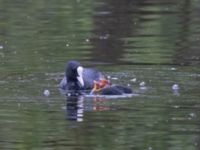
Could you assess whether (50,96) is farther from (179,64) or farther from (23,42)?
(23,42)

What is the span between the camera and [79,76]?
54.1ft

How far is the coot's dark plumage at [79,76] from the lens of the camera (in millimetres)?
16297

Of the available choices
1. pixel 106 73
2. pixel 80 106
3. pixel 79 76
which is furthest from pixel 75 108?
pixel 106 73

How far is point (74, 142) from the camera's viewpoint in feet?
40.7

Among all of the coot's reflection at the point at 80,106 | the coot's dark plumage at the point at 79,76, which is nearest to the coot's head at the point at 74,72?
the coot's dark plumage at the point at 79,76

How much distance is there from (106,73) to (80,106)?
7.79ft

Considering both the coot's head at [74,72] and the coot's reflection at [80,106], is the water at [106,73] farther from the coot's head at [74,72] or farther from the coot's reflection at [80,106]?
the coot's head at [74,72]

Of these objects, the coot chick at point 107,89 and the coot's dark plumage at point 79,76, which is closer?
the coot chick at point 107,89

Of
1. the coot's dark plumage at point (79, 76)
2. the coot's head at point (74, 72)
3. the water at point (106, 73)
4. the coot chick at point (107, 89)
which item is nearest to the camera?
the water at point (106, 73)

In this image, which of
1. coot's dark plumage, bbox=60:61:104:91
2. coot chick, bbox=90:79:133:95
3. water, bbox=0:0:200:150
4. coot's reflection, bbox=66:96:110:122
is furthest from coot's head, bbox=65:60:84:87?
coot's reflection, bbox=66:96:110:122

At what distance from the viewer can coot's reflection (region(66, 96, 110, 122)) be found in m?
14.0

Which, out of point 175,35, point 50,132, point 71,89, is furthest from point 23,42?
point 50,132

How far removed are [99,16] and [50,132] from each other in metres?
13.8

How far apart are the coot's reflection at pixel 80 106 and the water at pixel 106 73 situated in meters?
0.01
